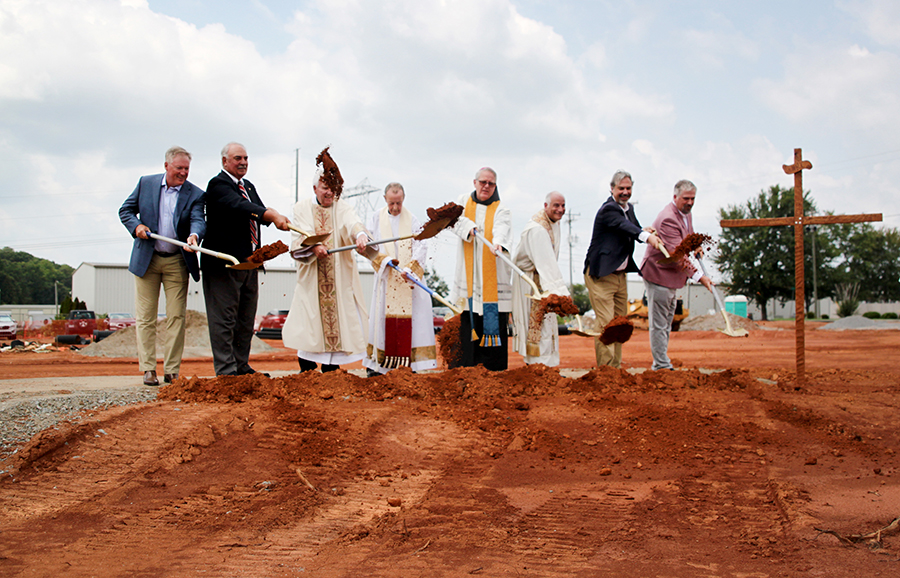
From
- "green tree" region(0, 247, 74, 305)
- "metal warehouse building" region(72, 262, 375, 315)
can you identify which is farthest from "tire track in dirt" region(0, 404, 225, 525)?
"green tree" region(0, 247, 74, 305)

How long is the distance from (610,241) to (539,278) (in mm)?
838

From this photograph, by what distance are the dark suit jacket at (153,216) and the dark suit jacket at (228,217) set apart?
Answer: 3.7 inches


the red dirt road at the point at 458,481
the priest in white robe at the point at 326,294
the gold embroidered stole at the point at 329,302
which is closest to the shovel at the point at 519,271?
the red dirt road at the point at 458,481

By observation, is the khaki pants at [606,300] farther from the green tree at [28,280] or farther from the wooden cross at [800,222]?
the green tree at [28,280]

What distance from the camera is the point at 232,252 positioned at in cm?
595

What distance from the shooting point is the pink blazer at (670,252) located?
6.76m

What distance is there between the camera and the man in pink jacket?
6770mm

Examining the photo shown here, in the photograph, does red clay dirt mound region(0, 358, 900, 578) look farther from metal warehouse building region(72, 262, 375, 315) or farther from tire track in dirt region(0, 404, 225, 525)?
metal warehouse building region(72, 262, 375, 315)

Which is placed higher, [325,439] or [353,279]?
[353,279]

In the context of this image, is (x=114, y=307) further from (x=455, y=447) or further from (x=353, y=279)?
(x=455, y=447)

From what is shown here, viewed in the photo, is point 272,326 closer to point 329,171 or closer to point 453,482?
point 329,171

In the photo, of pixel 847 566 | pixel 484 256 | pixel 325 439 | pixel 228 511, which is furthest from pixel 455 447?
pixel 484 256

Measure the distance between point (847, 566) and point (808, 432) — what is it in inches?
85.1

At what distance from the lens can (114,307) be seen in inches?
1432
